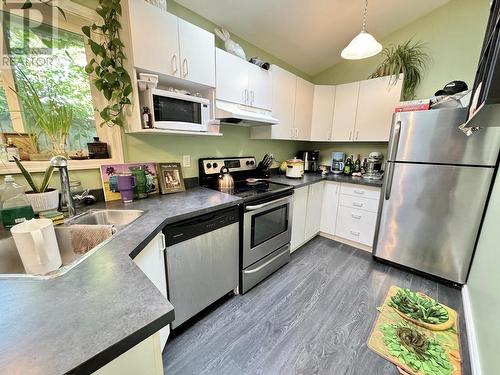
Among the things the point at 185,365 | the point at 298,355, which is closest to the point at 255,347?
the point at 298,355

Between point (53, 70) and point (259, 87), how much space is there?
160 centimetres

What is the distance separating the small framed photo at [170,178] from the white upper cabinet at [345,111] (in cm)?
223

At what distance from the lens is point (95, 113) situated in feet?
4.76

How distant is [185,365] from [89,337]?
3.61 feet

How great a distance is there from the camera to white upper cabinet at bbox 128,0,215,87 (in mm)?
1242

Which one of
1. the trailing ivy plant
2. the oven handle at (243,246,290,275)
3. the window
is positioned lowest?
the oven handle at (243,246,290,275)

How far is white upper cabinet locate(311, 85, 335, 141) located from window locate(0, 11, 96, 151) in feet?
8.58

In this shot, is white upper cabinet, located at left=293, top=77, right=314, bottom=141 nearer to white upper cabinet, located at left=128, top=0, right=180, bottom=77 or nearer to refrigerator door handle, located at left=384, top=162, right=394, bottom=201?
refrigerator door handle, located at left=384, top=162, right=394, bottom=201

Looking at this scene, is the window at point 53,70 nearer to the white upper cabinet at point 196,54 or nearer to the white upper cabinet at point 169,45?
the white upper cabinet at point 169,45

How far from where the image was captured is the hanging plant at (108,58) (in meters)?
1.26

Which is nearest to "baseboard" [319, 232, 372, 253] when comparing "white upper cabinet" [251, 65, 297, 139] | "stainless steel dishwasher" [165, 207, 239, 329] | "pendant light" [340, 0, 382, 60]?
"white upper cabinet" [251, 65, 297, 139]

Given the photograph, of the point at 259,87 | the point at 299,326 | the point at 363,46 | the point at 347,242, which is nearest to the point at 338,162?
the point at 347,242

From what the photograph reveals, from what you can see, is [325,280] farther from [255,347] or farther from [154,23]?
[154,23]

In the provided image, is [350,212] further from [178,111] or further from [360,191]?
[178,111]
